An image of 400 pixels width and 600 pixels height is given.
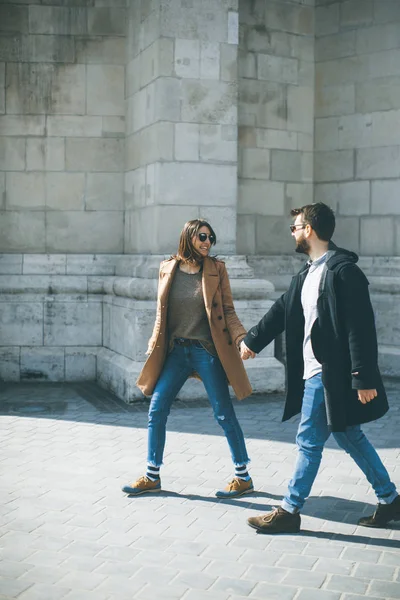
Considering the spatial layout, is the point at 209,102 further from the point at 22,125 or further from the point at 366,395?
the point at 366,395

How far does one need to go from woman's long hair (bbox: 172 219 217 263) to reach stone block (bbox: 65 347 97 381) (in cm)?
456

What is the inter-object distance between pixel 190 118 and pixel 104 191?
5.54 ft

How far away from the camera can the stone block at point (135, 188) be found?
9320mm

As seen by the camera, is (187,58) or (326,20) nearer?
(187,58)

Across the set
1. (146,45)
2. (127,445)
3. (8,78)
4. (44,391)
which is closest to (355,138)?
(146,45)

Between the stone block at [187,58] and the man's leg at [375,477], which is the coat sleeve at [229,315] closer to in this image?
the man's leg at [375,477]

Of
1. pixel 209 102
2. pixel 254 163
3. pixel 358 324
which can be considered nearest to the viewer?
pixel 358 324

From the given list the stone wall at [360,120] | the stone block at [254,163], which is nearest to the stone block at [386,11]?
the stone wall at [360,120]

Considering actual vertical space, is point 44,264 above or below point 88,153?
below

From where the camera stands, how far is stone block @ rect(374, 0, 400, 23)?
10359 millimetres

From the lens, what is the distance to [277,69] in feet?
33.8

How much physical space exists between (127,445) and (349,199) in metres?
5.26

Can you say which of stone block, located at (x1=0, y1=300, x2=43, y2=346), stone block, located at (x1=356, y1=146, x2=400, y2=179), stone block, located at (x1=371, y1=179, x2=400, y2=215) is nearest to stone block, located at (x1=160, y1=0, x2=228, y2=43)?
stone block, located at (x1=356, y1=146, x2=400, y2=179)

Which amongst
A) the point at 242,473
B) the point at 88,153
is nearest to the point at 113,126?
the point at 88,153
